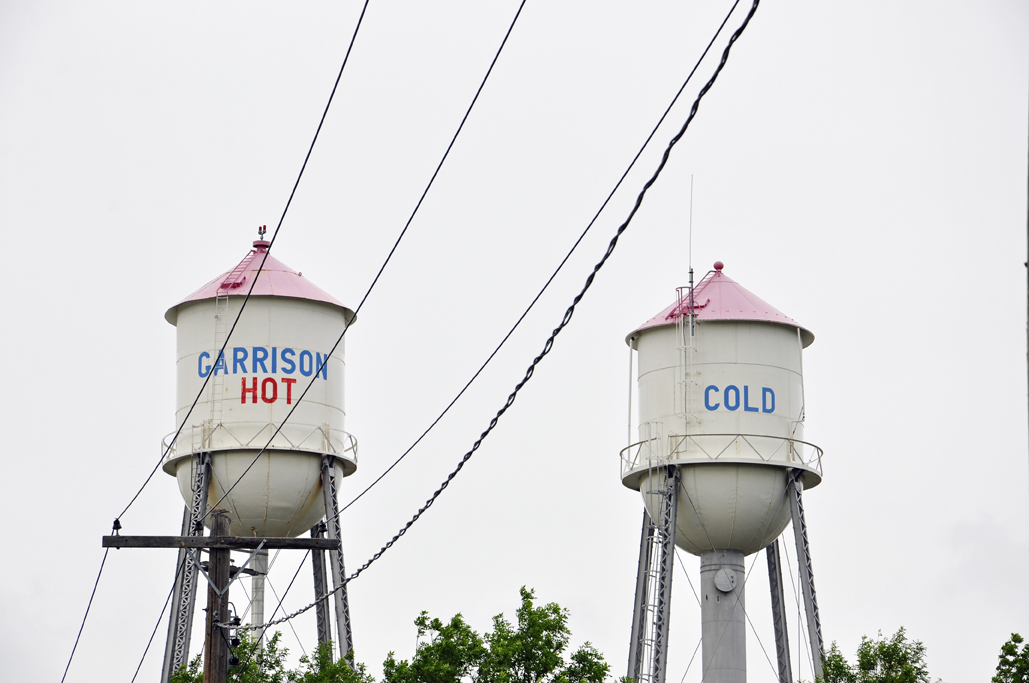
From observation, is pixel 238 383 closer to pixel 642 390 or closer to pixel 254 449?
pixel 254 449

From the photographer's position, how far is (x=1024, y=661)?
26672mm

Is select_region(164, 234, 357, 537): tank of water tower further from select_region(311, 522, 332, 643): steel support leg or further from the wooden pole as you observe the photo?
the wooden pole

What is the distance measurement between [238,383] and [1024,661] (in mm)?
15233

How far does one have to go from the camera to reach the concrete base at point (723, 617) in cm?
3538

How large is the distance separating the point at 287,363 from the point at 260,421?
1.23 m

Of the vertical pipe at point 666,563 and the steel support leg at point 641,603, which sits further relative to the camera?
the steel support leg at point 641,603

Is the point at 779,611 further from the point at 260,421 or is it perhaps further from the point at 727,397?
the point at 260,421

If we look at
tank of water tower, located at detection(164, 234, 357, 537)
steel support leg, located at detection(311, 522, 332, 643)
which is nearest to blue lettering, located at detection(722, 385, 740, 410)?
tank of water tower, located at detection(164, 234, 357, 537)

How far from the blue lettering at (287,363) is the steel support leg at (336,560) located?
1.80m

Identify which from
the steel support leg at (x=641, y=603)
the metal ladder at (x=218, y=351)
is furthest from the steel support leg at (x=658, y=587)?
the metal ladder at (x=218, y=351)

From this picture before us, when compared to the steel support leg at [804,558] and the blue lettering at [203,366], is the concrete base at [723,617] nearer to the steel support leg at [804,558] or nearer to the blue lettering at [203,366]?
the steel support leg at [804,558]

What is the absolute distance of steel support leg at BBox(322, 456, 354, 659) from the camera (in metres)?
33.8

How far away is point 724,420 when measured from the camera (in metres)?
34.4

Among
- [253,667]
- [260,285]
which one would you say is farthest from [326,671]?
[260,285]
